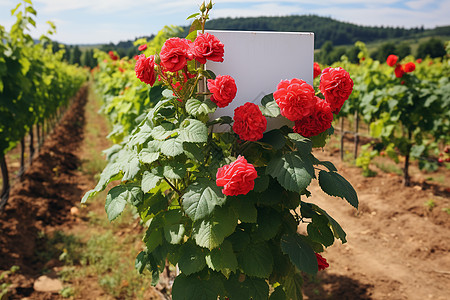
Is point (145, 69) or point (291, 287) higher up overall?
point (145, 69)

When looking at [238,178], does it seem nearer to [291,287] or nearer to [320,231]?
[320,231]

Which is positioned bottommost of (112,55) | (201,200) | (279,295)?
(279,295)

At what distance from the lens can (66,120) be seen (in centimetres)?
1452

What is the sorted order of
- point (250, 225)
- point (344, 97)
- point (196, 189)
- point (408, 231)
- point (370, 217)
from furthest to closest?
point (370, 217), point (408, 231), point (250, 225), point (344, 97), point (196, 189)

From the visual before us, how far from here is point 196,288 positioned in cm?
158

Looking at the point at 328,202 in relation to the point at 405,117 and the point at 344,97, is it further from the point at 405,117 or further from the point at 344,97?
the point at 344,97

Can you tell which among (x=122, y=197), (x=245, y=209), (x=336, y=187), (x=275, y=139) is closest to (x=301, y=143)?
(x=275, y=139)

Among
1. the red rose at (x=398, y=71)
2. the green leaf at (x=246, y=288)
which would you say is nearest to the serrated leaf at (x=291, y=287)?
the green leaf at (x=246, y=288)

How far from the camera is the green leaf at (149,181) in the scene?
1.51 metres

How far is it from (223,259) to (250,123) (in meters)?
0.62

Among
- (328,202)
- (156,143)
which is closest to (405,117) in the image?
(328,202)

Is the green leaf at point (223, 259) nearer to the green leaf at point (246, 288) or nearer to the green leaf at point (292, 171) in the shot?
the green leaf at point (246, 288)

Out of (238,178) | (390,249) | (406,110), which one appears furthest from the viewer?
(406,110)

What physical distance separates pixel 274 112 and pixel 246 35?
418 millimetres
